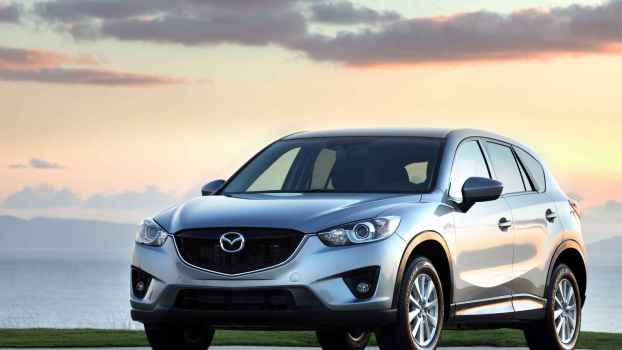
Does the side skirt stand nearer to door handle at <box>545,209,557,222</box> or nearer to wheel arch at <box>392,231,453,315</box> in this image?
wheel arch at <box>392,231,453,315</box>

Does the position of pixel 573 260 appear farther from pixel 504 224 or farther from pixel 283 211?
pixel 283 211

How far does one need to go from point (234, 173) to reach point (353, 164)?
1.14 meters

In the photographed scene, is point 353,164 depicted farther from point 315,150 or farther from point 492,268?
point 492,268

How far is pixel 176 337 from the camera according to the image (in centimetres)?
1216

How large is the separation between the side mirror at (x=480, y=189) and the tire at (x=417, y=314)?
2.52ft

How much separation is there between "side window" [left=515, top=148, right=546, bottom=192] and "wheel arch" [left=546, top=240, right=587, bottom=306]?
0.60 meters

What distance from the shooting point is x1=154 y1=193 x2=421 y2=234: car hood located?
36.3 ft

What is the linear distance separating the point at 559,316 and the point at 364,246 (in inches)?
149

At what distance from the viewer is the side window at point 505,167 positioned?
13375mm

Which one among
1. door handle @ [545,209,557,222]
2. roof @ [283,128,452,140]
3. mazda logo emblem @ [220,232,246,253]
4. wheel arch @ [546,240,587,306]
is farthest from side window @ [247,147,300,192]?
wheel arch @ [546,240,587,306]

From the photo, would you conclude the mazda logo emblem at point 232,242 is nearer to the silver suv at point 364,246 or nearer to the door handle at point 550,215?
the silver suv at point 364,246

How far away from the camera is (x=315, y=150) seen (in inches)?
514

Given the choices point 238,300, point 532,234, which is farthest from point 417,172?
point 238,300

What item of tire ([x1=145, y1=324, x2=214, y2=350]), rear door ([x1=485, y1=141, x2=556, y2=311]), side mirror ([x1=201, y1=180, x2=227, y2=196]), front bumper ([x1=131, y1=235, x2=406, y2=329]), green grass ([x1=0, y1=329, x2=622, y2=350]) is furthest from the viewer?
green grass ([x1=0, y1=329, x2=622, y2=350])
